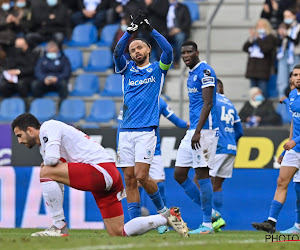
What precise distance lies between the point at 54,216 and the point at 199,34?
8.23 metres

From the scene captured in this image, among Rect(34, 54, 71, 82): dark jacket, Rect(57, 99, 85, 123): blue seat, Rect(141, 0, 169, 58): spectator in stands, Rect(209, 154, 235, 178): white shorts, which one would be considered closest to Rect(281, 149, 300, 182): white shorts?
Rect(209, 154, 235, 178): white shorts

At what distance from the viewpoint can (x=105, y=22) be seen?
58.4ft

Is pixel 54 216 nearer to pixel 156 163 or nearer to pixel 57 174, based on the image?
pixel 57 174

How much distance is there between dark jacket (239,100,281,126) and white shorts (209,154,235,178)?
1398 millimetres

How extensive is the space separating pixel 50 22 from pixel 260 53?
15.4ft

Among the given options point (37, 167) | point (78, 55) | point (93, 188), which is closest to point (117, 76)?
point (78, 55)

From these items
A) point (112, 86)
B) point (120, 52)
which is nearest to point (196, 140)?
point (120, 52)

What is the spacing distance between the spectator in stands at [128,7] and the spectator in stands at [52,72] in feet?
5.30

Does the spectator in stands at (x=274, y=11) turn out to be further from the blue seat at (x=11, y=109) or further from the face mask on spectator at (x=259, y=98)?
the blue seat at (x=11, y=109)

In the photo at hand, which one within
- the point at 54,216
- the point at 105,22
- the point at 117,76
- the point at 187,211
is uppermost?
the point at 105,22

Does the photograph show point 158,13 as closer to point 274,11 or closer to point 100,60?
point 100,60

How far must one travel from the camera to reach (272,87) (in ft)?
50.3

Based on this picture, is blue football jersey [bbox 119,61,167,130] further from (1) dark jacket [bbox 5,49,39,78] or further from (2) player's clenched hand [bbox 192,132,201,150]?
(1) dark jacket [bbox 5,49,39,78]

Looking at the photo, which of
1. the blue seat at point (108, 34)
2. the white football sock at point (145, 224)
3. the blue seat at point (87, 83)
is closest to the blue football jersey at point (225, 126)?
the white football sock at point (145, 224)
